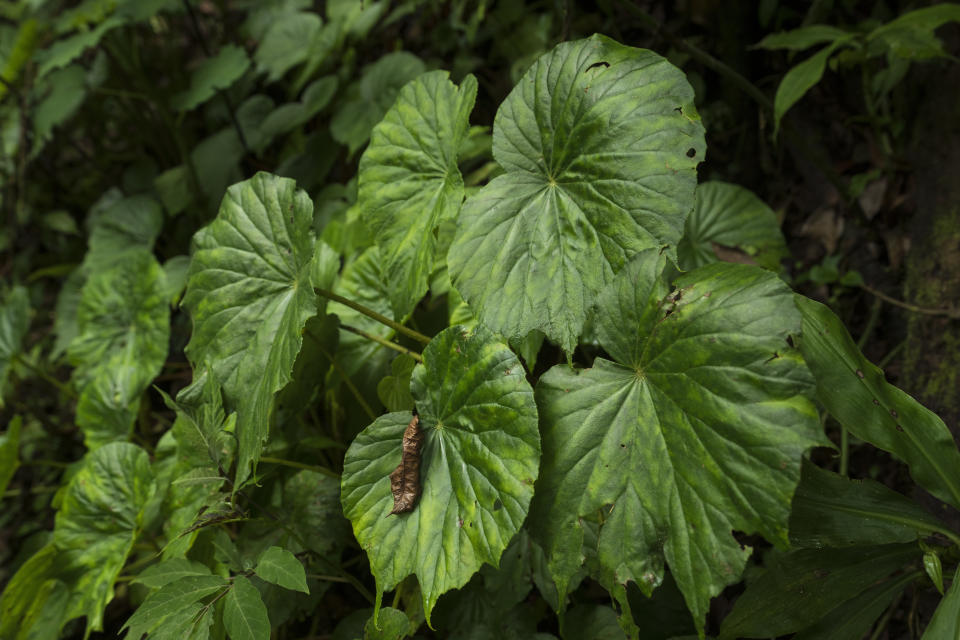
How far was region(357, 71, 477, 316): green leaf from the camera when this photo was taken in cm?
108

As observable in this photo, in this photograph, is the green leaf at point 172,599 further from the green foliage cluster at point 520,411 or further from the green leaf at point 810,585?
the green leaf at point 810,585

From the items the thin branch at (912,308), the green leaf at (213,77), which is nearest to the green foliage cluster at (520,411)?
the thin branch at (912,308)

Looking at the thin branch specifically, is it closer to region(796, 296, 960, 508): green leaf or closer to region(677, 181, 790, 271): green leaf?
region(677, 181, 790, 271): green leaf

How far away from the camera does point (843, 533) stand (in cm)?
91

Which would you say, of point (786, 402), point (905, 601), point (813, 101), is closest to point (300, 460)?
point (786, 402)

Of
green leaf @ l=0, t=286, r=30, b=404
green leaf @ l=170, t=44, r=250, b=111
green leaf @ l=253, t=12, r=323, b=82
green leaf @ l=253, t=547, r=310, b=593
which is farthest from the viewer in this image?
green leaf @ l=253, t=12, r=323, b=82

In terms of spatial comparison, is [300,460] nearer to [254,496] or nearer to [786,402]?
[254,496]

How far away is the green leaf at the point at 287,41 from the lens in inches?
96.0

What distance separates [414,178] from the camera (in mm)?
1177

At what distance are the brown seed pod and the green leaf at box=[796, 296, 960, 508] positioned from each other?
1.82 feet

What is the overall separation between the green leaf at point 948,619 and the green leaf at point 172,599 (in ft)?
3.22

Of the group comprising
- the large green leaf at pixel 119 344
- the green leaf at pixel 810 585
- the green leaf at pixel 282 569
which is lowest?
the large green leaf at pixel 119 344

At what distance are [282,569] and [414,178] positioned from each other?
0.68 metres

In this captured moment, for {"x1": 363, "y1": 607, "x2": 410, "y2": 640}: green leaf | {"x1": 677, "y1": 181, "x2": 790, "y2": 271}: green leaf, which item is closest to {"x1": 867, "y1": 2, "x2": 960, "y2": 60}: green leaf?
{"x1": 677, "y1": 181, "x2": 790, "y2": 271}: green leaf
